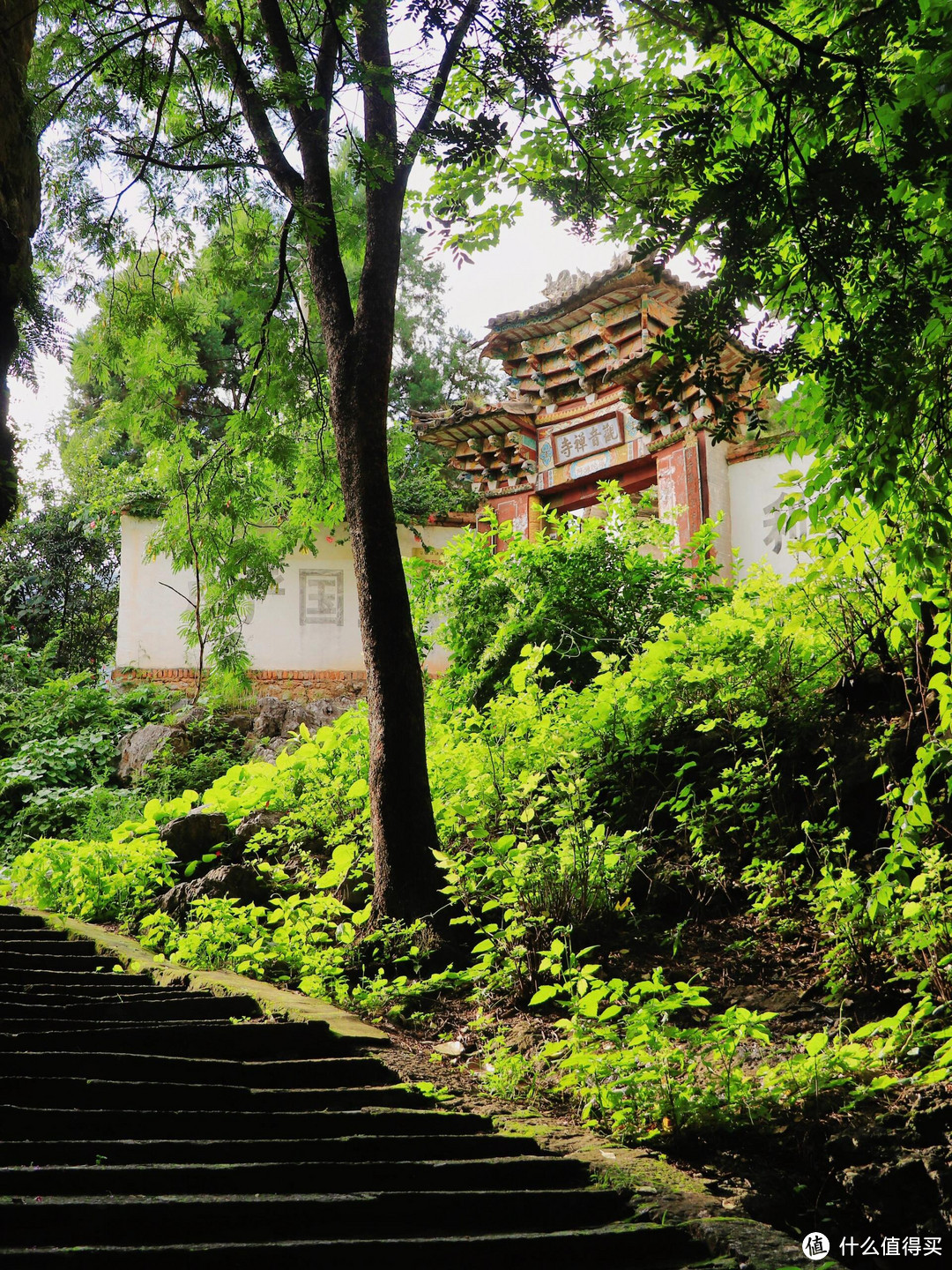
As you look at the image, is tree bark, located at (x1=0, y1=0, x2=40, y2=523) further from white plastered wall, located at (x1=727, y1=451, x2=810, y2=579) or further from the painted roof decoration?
white plastered wall, located at (x1=727, y1=451, x2=810, y2=579)

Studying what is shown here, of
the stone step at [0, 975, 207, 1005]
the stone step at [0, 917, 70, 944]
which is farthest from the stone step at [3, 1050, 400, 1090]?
the stone step at [0, 917, 70, 944]

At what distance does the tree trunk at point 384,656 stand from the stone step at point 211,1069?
62.7 inches

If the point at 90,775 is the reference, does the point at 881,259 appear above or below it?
above

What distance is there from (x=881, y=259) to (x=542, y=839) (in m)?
3.48

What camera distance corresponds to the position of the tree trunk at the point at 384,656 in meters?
4.83

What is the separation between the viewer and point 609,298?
1220 cm

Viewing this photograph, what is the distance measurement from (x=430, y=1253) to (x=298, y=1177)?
1.39ft

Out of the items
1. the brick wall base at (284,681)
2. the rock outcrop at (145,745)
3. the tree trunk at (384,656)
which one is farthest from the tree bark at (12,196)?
the brick wall base at (284,681)

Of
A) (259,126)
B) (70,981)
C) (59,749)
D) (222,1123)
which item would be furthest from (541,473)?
(222,1123)

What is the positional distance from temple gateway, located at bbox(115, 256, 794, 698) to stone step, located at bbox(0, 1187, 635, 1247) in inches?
368

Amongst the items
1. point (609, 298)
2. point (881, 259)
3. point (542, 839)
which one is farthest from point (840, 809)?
point (609, 298)

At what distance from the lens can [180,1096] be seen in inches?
103

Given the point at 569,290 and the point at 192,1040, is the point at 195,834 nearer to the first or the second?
the point at 192,1040

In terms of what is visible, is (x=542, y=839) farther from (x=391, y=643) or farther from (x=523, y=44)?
(x=523, y=44)
